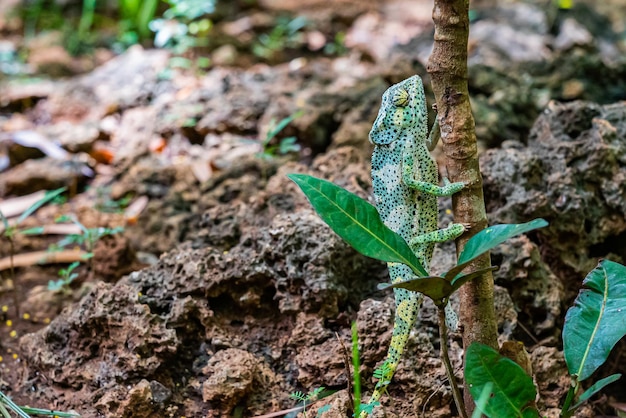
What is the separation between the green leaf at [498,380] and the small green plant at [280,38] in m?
5.55

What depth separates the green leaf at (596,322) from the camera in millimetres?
2199

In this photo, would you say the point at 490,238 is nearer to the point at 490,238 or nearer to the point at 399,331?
the point at 490,238

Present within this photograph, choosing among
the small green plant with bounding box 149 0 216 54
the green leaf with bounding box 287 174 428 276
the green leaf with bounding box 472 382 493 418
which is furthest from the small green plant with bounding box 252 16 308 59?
the green leaf with bounding box 472 382 493 418

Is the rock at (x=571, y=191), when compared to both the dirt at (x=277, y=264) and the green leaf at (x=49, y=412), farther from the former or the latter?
the green leaf at (x=49, y=412)

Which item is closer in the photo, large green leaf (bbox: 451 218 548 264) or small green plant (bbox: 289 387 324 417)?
large green leaf (bbox: 451 218 548 264)

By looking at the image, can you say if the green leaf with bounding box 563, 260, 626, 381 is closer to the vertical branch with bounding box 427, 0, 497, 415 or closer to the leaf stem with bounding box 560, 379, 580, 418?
the leaf stem with bounding box 560, 379, 580, 418

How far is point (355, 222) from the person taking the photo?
6.85ft

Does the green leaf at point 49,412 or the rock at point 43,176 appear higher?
the green leaf at point 49,412

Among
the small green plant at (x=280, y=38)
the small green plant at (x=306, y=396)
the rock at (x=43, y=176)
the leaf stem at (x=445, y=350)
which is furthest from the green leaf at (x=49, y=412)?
the small green plant at (x=280, y=38)

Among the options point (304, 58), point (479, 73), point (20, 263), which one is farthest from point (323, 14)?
point (20, 263)

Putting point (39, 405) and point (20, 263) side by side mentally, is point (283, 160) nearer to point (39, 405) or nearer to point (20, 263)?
point (20, 263)

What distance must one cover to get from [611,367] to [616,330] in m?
1.23

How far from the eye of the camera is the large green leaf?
6.28 ft

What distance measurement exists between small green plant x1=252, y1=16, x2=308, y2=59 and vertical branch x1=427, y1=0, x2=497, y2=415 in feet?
16.9
